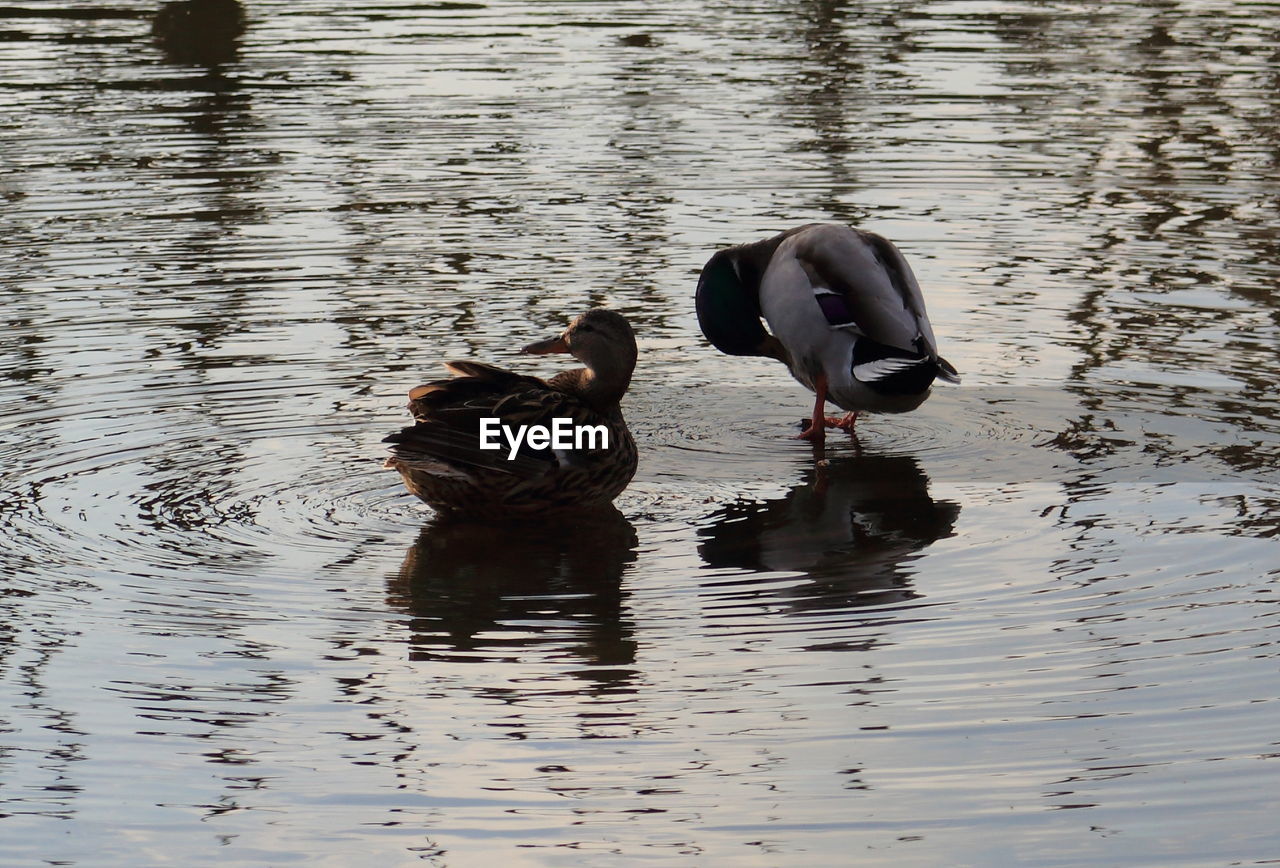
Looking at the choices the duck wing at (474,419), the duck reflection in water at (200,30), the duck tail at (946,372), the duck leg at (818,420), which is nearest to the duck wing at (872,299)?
the duck tail at (946,372)

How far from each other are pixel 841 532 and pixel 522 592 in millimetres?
1333

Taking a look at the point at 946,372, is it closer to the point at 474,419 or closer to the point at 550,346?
the point at 550,346

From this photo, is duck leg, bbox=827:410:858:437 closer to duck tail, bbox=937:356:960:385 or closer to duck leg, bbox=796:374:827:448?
duck leg, bbox=796:374:827:448

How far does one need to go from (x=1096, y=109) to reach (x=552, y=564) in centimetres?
1047

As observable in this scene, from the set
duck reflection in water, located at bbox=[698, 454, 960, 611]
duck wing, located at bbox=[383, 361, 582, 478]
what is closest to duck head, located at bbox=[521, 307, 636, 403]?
duck wing, located at bbox=[383, 361, 582, 478]

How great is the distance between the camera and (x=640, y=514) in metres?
7.30

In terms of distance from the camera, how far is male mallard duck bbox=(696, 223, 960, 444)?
8.06 m

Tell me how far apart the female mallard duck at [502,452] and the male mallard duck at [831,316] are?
4.41 ft

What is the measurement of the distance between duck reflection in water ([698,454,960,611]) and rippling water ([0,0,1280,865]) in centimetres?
3

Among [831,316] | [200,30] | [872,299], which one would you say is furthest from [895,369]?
[200,30]

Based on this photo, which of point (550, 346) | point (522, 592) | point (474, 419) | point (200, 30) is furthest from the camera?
point (200, 30)

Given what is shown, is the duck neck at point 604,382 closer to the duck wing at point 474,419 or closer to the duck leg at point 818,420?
the duck wing at point 474,419

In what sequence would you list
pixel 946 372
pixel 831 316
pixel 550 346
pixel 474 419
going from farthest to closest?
pixel 831 316
pixel 946 372
pixel 550 346
pixel 474 419

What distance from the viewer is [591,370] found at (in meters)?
7.46
